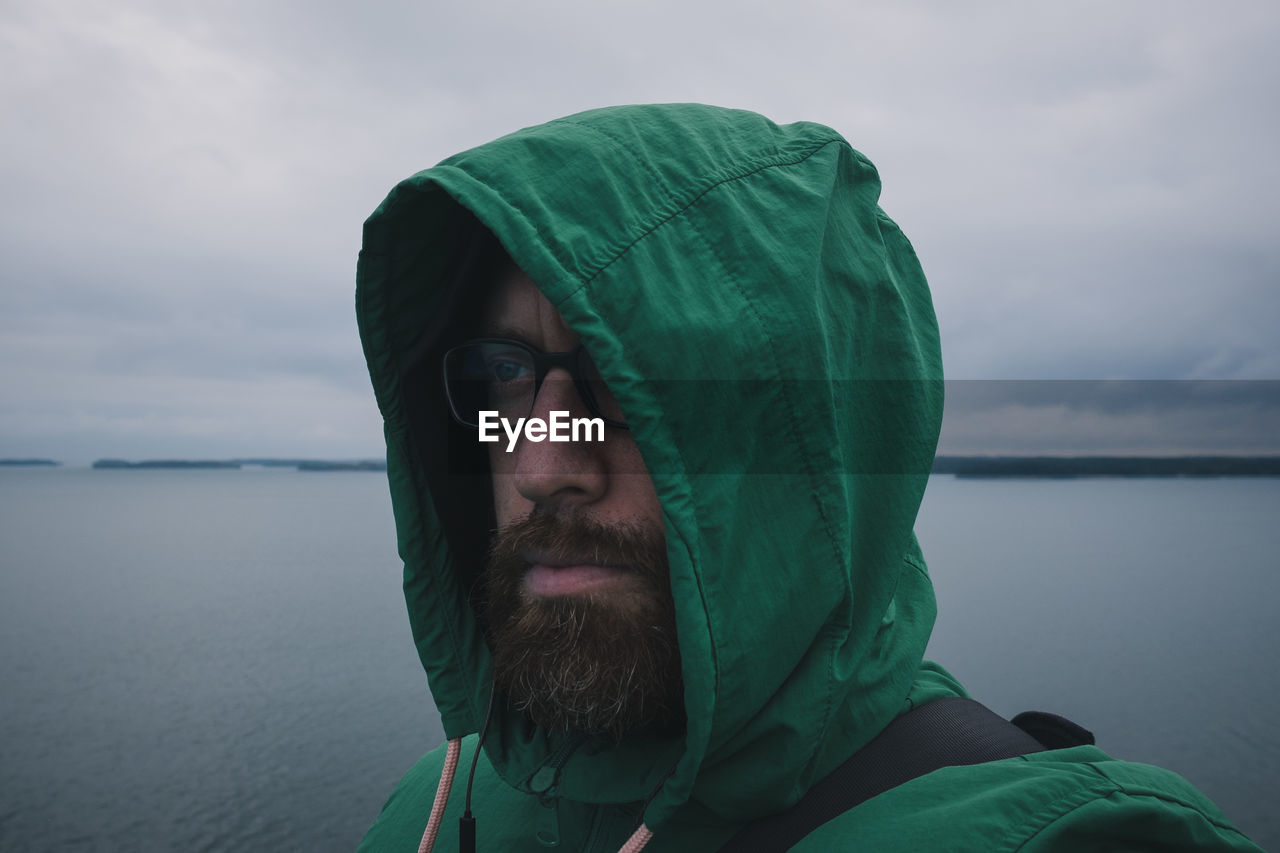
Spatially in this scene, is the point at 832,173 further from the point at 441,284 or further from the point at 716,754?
the point at 716,754

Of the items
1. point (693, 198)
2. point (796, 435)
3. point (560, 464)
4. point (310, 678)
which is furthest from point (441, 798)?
point (310, 678)

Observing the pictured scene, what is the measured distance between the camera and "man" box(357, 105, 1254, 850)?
1260 millimetres

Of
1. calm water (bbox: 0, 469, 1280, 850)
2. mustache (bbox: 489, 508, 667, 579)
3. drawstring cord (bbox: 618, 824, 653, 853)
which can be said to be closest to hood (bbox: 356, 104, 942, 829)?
drawstring cord (bbox: 618, 824, 653, 853)

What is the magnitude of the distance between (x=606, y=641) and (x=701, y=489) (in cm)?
45

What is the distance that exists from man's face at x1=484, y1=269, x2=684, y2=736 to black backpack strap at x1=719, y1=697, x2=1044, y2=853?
0.97 feet

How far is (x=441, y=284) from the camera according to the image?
201 centimetres

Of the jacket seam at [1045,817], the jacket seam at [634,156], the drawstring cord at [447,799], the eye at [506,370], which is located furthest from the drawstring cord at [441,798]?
the jacket seam at [634,156]

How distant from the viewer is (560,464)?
1.57 meters

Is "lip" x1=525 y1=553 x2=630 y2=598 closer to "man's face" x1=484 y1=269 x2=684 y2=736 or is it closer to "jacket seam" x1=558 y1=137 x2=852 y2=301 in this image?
"man's face" x1=484 y1=269 x2=684 y2=736

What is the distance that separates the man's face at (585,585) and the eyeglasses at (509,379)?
2 centimetres

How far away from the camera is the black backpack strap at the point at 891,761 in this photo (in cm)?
143

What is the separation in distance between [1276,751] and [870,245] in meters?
30.1

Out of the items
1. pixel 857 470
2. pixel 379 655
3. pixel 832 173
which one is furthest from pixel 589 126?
pixel 379 655

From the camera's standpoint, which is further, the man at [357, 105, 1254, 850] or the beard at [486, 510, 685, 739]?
the beard at [486, 510, 685, 739]
